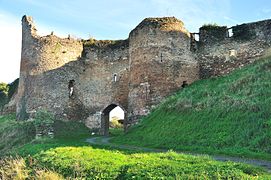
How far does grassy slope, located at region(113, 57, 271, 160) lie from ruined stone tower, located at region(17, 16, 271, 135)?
7.86 ft

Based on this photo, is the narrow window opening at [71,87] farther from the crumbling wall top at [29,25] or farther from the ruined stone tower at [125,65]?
the crumbling wall top at [29,25]

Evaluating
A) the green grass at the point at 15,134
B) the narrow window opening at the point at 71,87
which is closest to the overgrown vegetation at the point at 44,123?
the green grass at the point at 15,134

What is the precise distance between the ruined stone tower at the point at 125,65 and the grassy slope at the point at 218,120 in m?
2.40

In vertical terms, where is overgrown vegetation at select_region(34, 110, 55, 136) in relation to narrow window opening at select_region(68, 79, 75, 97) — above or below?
below

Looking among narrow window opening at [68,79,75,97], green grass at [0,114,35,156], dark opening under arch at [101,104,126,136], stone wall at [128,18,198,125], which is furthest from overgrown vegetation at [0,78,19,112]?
stone wall at [128,18,198,125]

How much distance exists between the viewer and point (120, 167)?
38.4 ft

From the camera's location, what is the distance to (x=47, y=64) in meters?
27.6

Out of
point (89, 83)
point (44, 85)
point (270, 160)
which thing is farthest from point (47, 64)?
point (270, 160)

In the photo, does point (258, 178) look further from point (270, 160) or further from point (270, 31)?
point (270, 31)

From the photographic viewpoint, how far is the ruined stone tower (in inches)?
961

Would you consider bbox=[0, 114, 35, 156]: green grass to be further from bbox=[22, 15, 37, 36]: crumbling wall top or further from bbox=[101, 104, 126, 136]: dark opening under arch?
bbox=[22, 15, 37, 36]: crumbling wall top

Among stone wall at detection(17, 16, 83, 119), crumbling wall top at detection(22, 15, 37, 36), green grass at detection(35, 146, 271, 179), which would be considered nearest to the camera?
A: green grass at detection(35, 146, 271, 179)

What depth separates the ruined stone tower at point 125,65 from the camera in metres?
24.4

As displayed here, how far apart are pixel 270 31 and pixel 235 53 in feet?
8.44
